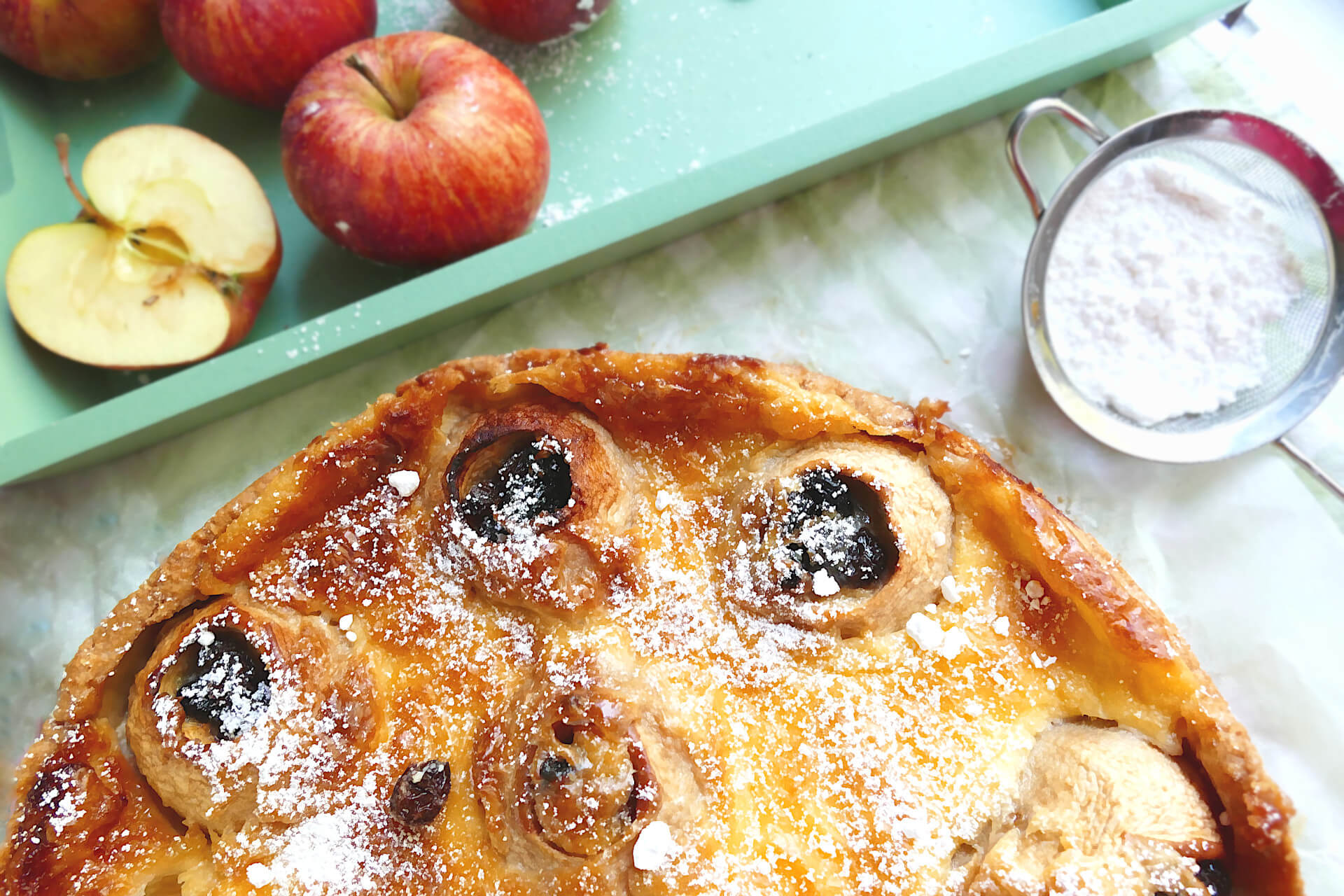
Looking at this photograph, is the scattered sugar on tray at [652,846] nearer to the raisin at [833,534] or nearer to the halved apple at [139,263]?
the raisin at [833,534]

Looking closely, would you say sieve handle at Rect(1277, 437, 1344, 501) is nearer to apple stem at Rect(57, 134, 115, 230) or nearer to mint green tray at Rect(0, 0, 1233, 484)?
mint green tray at Rect(0, 0, 1233, 484)

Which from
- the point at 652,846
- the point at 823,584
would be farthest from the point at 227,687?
the point at 823,584

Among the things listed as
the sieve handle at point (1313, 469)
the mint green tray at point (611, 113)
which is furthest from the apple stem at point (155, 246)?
the sieve handle at point (1313, 469)

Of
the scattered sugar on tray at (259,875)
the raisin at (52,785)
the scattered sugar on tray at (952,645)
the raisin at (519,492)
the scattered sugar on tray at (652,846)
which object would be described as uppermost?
the raisin at (519,492)

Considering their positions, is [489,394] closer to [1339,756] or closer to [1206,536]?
[1206,536]

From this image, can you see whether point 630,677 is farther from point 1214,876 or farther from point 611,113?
point 611,113

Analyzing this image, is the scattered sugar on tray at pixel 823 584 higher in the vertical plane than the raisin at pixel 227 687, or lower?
higher
